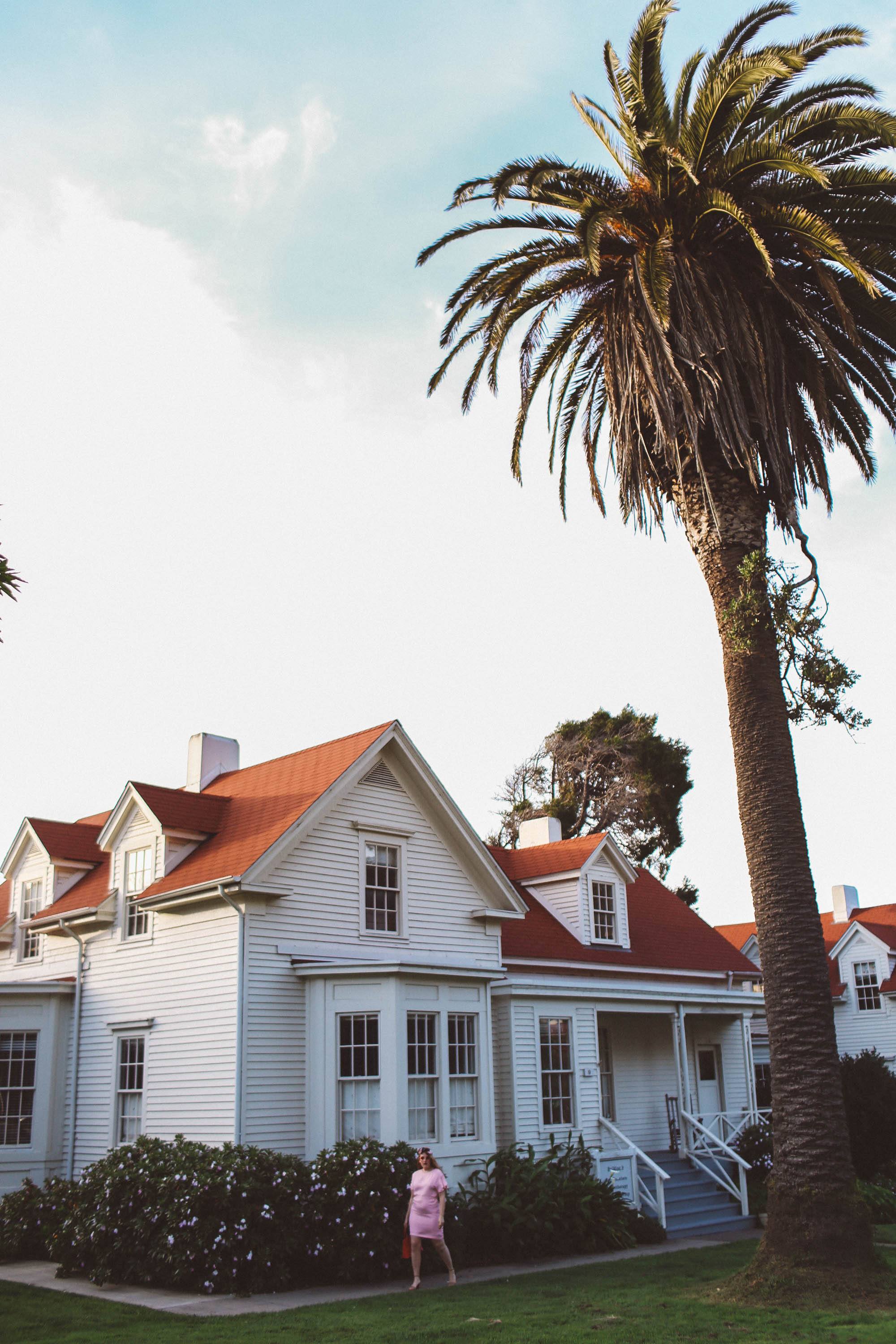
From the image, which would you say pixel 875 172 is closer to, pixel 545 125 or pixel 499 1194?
pixel 545 125

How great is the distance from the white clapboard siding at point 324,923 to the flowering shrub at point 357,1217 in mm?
1795

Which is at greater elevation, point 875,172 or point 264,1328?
point 875,172

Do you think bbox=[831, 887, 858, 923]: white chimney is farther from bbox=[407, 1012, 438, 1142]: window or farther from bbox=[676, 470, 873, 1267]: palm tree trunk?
bbox=[676, 470, 873, 1267]: palm tree trunk

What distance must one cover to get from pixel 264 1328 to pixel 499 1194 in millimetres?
6510

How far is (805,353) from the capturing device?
593 inches

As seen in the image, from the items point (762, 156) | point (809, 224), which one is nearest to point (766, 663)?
point (809, 224)

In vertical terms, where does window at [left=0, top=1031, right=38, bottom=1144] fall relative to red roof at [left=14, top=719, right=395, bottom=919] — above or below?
below

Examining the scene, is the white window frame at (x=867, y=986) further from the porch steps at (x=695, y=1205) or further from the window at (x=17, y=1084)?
the window at (x=17, y=1084)

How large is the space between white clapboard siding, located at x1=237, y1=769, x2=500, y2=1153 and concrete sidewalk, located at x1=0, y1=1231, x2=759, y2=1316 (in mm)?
2891

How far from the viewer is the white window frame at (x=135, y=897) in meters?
20.1

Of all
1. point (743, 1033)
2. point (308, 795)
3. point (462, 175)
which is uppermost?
point (462, 175)

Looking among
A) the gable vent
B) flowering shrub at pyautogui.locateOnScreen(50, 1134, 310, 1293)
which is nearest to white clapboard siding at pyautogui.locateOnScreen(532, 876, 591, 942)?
the gable vent

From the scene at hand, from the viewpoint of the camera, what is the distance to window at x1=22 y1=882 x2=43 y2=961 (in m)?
23.7

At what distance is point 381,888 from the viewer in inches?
782
